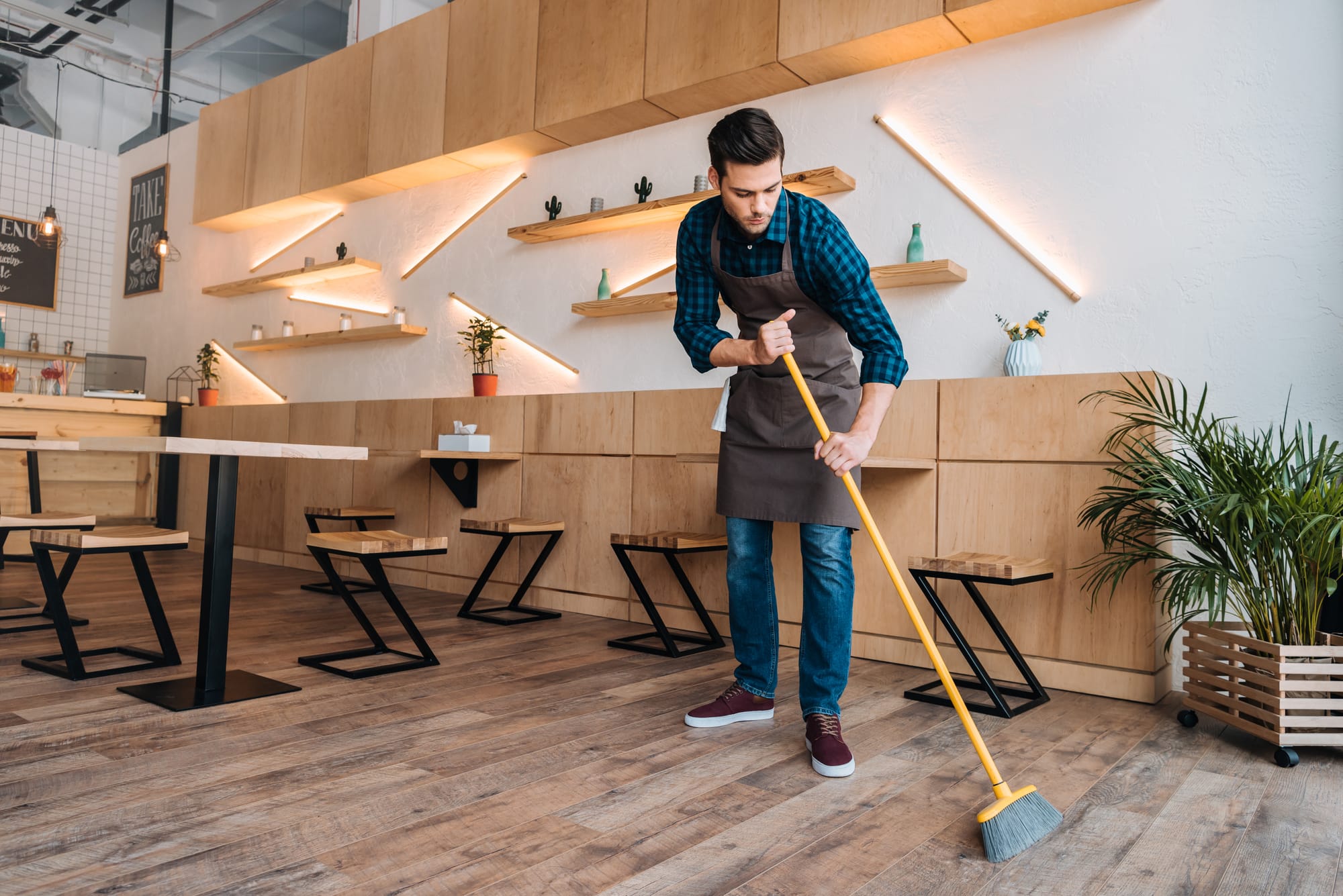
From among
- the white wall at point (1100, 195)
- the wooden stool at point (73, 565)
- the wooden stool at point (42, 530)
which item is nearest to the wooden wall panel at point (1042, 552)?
the white wall at point (1100, 195)

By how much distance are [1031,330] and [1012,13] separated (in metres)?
1.09

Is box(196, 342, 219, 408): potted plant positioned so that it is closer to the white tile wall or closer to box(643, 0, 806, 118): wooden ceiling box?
the white tile wall

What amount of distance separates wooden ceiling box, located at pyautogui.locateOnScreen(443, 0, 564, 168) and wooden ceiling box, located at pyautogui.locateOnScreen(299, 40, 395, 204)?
0.75 meters

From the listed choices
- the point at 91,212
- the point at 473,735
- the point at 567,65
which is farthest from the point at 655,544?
the point at 91,212

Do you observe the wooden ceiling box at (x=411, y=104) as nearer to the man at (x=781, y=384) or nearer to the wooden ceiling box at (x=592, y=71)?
the wooden ceiling box at (x=592, y=71)

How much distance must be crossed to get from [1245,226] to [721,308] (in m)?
1.92

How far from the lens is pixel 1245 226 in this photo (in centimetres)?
275

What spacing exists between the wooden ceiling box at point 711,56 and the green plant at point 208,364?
4001 millimetres

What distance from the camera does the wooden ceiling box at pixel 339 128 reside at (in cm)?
521

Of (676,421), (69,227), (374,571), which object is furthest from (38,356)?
(676,421)

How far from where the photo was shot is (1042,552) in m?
2.74

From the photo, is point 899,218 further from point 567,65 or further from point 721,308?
point 567,65

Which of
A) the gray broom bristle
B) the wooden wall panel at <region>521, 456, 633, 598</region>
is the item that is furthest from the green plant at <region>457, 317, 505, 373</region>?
the gray broom bristle

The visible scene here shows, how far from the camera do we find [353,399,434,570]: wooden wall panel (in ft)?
14.8
